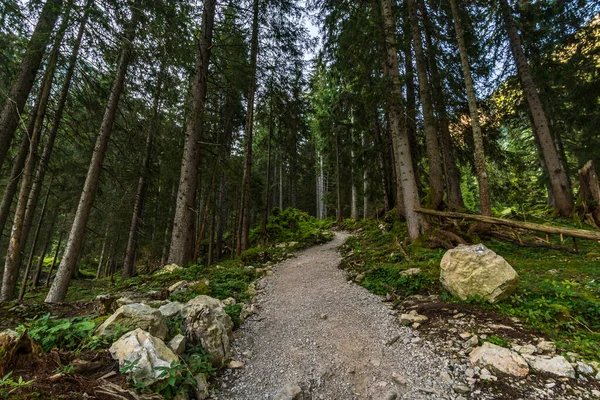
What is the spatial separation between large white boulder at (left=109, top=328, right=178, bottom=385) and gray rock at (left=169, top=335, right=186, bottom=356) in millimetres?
206

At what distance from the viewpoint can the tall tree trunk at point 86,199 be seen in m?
5.93

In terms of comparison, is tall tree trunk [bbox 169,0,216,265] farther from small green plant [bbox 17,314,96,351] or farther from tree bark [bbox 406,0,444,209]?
tree bark [bbox 406,0,444,209]

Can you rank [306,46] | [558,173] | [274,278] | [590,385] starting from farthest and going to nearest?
1. [306,46]
2. [558,173]
3. [274,278]
4. [590,385]

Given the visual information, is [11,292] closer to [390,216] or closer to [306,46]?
[390,216]

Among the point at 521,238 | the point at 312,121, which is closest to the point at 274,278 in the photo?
the point at 521,238

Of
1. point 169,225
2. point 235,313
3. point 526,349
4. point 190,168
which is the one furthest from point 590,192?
point 169,225

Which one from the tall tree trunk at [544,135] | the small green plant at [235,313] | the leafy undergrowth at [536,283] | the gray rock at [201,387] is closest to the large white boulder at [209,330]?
the gray rock at [201,387]

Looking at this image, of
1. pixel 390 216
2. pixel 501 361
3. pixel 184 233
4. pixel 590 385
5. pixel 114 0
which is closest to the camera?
pixel 590 385

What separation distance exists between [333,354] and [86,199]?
272 inches

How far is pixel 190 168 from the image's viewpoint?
26.6 feet

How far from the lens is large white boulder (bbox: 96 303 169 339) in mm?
2756

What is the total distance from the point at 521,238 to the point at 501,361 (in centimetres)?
572

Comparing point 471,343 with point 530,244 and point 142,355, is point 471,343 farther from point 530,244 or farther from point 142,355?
point 530,244

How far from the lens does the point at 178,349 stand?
279 cm
